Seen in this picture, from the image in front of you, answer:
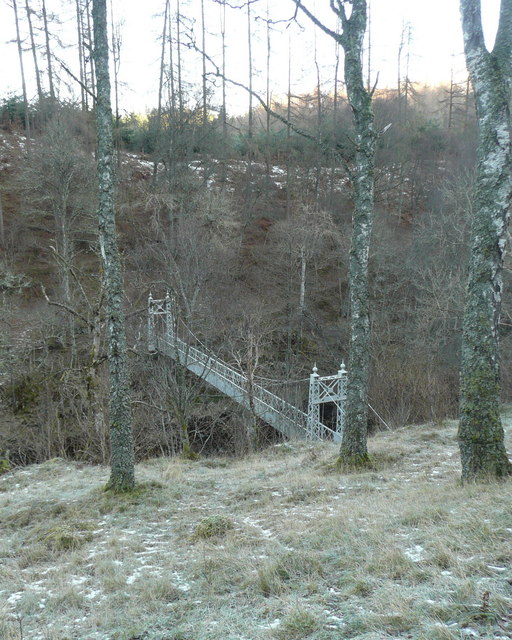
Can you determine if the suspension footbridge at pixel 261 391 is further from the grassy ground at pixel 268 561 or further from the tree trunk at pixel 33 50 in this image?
the tree trunk at pixel 33 50

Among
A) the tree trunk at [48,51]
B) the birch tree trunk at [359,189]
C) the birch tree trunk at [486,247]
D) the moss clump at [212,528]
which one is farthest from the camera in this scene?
the tree trunk at [48,51]

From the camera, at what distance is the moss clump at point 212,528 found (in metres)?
5.44

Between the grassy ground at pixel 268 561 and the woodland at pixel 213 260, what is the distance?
2.52 meters

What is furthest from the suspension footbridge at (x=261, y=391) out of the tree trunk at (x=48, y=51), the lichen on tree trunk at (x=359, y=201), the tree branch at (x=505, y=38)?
the tree trunk at (x=48, y=51)

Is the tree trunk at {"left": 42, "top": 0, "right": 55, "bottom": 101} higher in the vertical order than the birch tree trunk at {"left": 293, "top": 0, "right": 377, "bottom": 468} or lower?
higher

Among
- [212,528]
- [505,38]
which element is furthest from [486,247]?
[212,528]

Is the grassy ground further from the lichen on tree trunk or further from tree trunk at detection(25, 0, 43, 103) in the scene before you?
tree trunk at detection(25, 0, 43, 103)

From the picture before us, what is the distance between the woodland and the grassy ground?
8.28 feet

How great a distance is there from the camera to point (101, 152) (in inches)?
288

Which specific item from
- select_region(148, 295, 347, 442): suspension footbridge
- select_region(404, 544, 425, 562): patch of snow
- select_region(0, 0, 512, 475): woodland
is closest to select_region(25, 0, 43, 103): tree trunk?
select_region(0, 0, 512, 475): woodland

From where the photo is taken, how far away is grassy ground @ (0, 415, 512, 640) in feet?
10.6

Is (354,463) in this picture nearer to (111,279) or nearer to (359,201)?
(359,201)

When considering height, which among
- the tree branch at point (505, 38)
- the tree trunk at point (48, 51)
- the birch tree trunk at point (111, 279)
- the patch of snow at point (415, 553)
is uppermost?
the tree trunk at point (48, 51)

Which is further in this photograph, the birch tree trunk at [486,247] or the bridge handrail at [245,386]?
the bridge handrail at [245,386]
